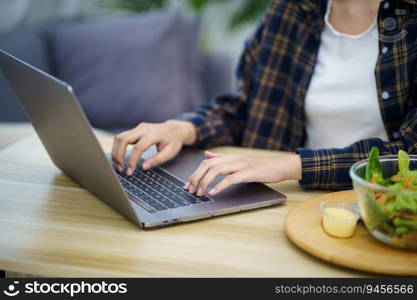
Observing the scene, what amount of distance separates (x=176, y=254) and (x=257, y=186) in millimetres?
288

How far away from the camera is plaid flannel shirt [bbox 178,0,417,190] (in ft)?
4.14

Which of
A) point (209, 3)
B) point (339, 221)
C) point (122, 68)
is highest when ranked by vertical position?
point (339, 221)

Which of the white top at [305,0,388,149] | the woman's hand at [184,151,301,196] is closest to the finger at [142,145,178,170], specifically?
the woman's hand at [184,151,301,196]

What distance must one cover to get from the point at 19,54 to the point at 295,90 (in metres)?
1.38

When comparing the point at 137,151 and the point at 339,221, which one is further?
the point at 137,151

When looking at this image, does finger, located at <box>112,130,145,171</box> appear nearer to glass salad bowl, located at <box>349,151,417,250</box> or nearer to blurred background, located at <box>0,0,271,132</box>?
glass salad bowl, located at <box>349,151,417,250</box>

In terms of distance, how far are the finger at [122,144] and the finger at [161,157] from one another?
0.15 feet

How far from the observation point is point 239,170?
1.13 metres

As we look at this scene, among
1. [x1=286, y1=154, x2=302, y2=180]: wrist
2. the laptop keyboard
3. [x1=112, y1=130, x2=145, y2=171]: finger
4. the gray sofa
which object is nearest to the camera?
the laptop keyboard

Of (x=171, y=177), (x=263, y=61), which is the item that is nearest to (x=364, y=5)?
(x=263, y=61)

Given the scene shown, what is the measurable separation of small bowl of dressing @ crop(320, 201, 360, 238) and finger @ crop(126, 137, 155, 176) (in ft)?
1.36

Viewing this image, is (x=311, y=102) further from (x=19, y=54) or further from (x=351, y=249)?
(x=19, y=54)

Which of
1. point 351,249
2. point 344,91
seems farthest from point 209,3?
point 351,249

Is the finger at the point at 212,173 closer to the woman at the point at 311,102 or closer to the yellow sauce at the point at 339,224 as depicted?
the woman at the point at 311,102
